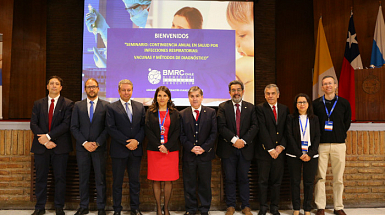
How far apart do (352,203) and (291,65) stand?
179 inches

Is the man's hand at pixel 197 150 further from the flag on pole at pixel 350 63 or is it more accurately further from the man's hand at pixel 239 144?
the flag on pole at pixel 350 63

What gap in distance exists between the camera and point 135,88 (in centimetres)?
505

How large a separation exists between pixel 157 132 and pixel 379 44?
4.93m

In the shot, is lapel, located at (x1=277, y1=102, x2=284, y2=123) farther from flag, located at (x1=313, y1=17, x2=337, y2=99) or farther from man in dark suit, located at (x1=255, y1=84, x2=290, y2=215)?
flag, located at (x1=313, y1=17, x2=337, y2=99)

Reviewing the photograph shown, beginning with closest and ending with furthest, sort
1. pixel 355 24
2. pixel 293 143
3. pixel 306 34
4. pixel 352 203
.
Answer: pixel 293 143 < pixel 352 203 < pixel 355 24 < pixel 306 34

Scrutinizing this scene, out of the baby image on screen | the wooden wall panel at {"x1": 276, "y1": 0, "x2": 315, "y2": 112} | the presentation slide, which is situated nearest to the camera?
the presentation slide

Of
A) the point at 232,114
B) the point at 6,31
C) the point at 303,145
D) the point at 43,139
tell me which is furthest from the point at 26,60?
the point at 303,145

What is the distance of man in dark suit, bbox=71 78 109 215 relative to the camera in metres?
3.14

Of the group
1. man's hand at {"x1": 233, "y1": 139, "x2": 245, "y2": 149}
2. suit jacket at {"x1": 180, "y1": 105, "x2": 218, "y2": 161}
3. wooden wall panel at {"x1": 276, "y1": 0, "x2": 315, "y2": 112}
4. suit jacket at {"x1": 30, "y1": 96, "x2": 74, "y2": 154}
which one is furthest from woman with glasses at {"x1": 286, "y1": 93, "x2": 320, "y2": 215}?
wooden wall panel at {"x1": 276, "y1": 0, "x2": 315, "y2": 112}

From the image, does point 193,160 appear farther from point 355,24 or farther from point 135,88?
point 355,24

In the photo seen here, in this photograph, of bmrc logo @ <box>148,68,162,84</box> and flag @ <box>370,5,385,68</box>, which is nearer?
bmrc logo @ <box>148,68,162,84</box>

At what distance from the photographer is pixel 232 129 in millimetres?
3227

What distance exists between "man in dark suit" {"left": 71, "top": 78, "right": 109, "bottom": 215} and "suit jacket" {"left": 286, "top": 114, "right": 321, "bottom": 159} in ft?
7.01

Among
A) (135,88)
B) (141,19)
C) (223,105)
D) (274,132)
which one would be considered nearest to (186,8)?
(141,19)
